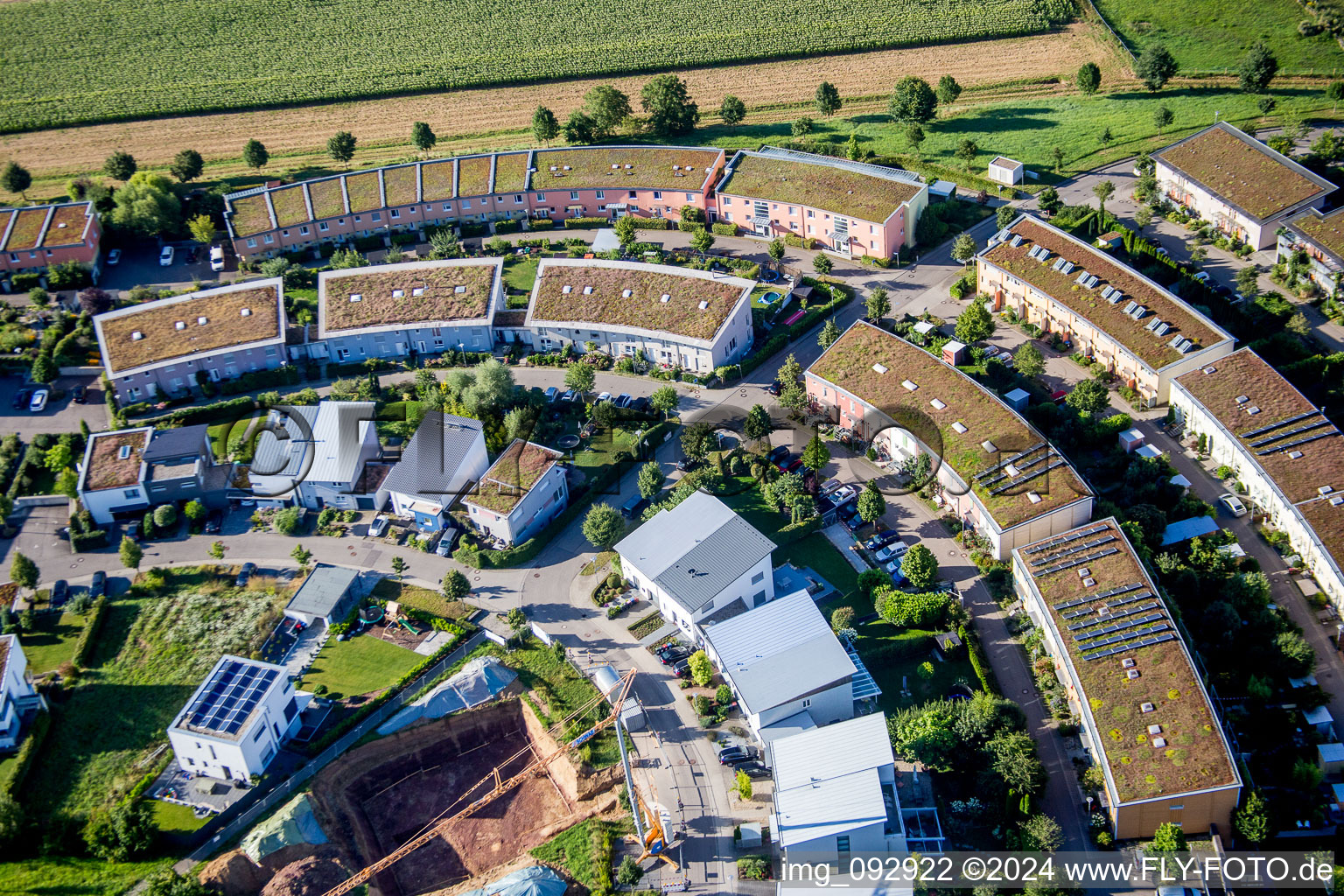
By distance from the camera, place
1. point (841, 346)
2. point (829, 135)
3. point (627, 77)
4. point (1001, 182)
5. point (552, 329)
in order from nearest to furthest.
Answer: point (841, 346)
point (552, 329)
point (1001, 182)
point (829, 135)
point (627, 77)

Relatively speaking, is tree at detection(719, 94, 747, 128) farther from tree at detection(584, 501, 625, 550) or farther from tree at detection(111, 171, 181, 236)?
tree at detection(584, 501, 625, 550)

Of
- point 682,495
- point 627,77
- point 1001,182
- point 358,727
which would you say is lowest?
point 358,727

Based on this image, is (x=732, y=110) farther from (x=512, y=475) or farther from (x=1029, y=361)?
(x=512, y=475)

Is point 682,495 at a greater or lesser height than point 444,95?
lesser

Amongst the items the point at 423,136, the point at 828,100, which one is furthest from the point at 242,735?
the point at 828,100

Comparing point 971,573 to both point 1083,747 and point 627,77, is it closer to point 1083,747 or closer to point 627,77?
point 1083,747

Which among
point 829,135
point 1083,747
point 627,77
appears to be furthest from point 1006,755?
point 627,77

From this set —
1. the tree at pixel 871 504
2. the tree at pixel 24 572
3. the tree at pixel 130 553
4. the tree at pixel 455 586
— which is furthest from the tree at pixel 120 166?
the tree at pixel 871 504
